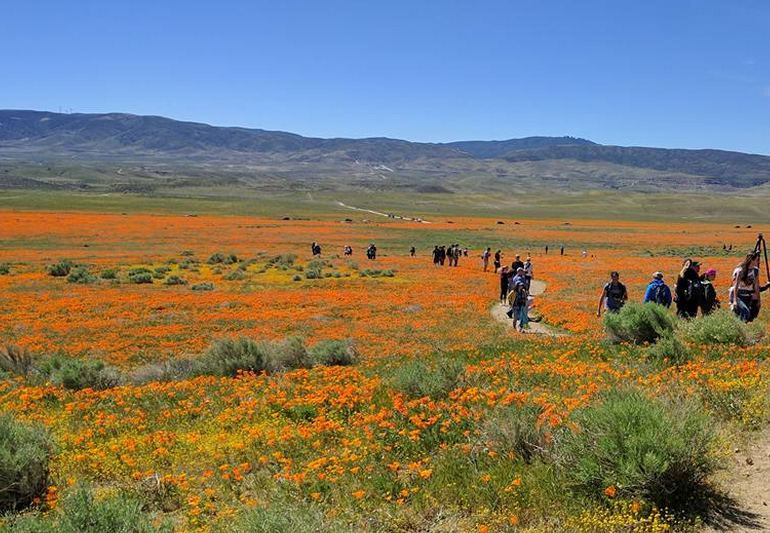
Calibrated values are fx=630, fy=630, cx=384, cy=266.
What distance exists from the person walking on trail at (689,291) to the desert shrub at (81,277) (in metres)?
29.9

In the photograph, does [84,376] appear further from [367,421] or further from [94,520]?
[94,520]

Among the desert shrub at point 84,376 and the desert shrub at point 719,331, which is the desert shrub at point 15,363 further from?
the desert shrub at point 719,331

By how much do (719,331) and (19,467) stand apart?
10.9 m

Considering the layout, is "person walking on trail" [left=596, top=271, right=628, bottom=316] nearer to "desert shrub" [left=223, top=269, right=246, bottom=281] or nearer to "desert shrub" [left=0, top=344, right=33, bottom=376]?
"desert shrub" [left=0, top=344, right=33, bottom=376]

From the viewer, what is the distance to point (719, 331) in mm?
11359

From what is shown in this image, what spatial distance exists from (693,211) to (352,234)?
12124 cm

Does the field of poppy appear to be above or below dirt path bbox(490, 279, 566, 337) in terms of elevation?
above

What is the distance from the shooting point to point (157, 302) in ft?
88.6

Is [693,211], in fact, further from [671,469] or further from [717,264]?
[671,469]

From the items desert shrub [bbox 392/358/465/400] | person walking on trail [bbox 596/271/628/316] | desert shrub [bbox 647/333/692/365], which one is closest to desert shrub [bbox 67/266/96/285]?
person walking on trail [bbox 596/271/628/316]

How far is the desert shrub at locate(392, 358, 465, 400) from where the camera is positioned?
340 inches

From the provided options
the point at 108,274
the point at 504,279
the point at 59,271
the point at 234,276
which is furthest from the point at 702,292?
the point at 59,271

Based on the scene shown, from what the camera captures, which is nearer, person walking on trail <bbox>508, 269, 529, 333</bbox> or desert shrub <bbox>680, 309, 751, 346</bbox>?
desert shrub <bbox>680, 309, 751, 346</bbox>

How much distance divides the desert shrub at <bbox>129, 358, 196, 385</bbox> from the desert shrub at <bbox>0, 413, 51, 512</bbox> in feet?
20.6
